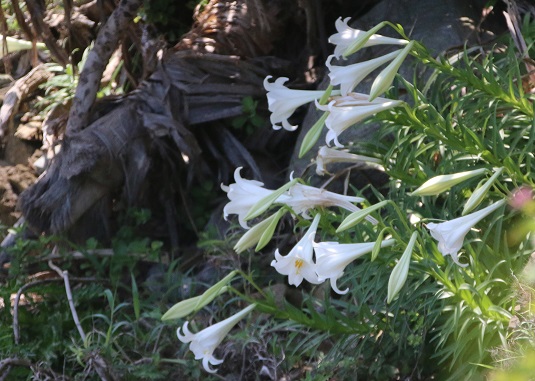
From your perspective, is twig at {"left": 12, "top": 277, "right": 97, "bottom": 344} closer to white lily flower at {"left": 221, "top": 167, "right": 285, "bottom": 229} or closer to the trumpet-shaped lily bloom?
white lily flower at {"left": 221, "top": 167, "right": 285, "bottom": 229}

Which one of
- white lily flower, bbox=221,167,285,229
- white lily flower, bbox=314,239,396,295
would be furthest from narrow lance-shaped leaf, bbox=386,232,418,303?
white lily flower, bbox=221,167,285,229

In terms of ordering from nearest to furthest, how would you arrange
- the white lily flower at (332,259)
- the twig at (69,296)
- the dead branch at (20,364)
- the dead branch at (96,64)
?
the white lily flower at (332,259) < the dead branch at (20,364) < the twig at (69,296) < the dead branch at (96,64)

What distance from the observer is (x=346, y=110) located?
2.44m

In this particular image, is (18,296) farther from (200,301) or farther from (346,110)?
(346,110)

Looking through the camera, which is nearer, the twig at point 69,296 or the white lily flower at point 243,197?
the white lily flower at point 243,197

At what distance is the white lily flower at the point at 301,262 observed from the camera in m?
2.41

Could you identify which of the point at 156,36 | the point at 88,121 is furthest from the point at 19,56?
the point at 88,121

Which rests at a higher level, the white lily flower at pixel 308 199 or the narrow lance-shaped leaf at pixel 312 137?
the narrow lance-shaped leaf at pixel 312 137

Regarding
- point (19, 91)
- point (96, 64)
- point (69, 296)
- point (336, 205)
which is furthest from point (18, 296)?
point (19, 91)

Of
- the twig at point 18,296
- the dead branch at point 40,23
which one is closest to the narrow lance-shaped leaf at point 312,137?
the twig at point 18,296

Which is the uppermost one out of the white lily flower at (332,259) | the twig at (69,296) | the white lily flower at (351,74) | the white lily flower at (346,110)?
the white lily flower at (351,74)

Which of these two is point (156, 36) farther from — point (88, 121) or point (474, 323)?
point (474, 323)

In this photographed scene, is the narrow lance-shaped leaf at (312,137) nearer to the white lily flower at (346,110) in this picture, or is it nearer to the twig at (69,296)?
the white lily flower at (346,110)

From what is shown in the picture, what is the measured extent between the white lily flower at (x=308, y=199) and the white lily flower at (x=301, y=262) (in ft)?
0.21
